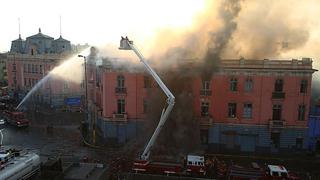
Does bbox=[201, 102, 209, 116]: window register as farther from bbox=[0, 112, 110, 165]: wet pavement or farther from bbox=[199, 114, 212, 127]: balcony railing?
bbox=[0, 112, 110, 165]: wet pavement

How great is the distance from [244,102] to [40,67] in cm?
4433

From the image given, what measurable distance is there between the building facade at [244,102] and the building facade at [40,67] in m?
28.2

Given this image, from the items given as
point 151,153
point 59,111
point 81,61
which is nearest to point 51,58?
point 81,61

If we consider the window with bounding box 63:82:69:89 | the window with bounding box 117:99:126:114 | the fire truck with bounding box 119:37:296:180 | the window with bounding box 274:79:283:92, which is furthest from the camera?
the window with bounding box 63:82:69:89

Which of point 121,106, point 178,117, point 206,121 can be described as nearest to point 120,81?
point 121,106

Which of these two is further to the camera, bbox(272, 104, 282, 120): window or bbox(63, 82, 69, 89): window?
bbox(63, 82, 69, 89): window

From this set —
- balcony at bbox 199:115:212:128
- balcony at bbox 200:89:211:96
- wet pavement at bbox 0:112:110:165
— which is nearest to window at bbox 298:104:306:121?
balcony at bbox 199:115:212:128

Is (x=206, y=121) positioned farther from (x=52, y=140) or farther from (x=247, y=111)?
(x=52, y=140)

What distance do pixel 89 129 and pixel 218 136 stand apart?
61.5ft

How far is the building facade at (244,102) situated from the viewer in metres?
39.8

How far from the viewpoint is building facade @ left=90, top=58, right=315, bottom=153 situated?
39.8 m

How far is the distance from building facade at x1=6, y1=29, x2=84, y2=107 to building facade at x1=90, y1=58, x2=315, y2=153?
28224 mm

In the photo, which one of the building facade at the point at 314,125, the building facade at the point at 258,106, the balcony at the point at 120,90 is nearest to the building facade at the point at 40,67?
the balcony at the point at 120,90

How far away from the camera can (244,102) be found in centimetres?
4072
